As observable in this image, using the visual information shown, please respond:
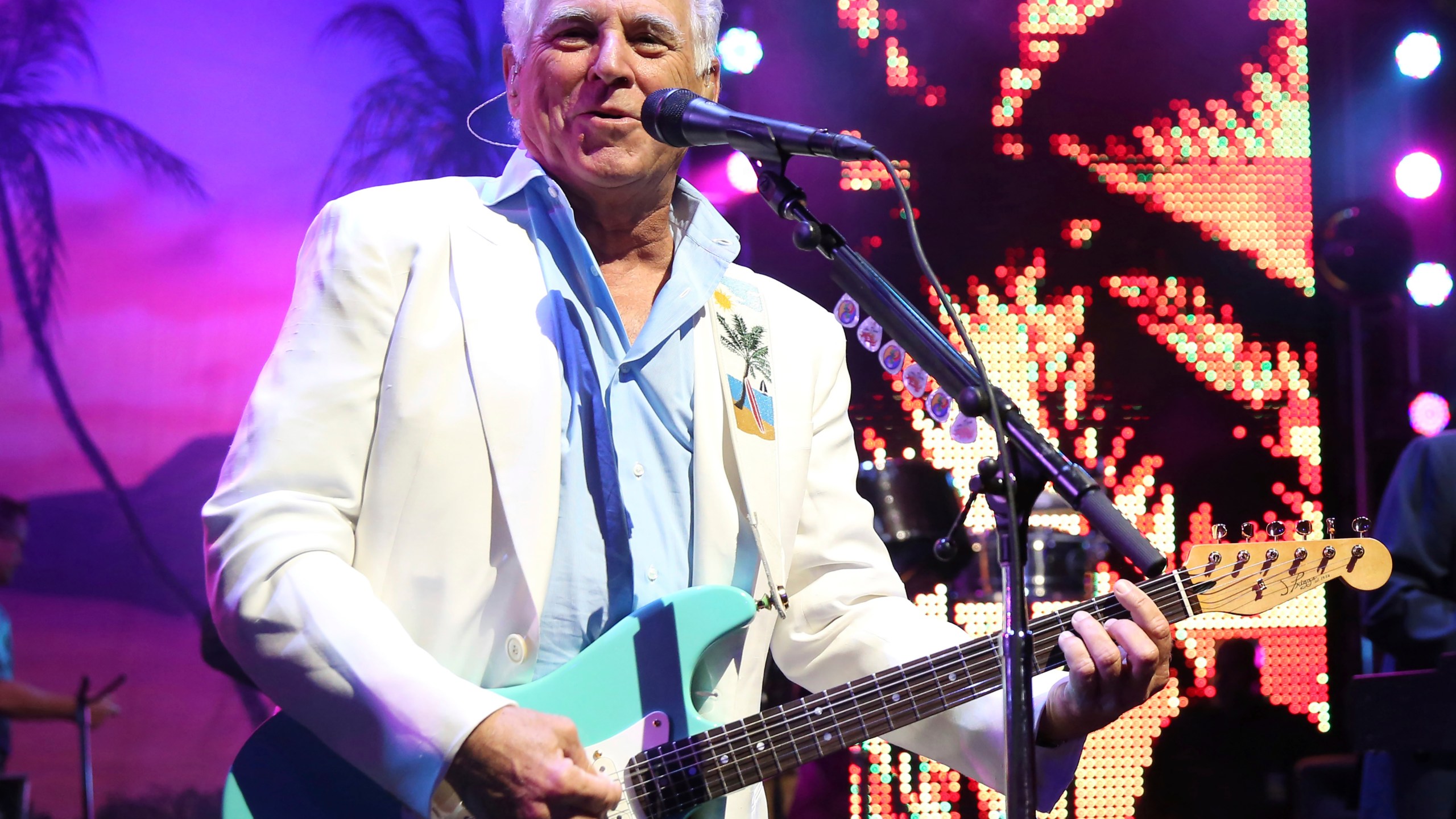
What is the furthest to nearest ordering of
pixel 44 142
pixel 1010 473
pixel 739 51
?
pixel 44 142
pixel 739 51
pixel 1010 473

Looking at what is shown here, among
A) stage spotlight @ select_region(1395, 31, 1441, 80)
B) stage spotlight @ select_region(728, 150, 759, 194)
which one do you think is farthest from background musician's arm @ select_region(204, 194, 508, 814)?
stage spotlight @ select_region(1395, 31, 1441, 80)

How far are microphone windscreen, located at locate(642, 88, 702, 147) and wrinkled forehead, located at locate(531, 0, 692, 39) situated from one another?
44 cm

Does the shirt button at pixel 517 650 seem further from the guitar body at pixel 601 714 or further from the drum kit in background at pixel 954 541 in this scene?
the drum kit in background at pixel 954 541

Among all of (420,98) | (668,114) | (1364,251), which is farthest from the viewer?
(420,98)

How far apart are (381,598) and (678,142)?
791mm

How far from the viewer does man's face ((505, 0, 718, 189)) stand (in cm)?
196

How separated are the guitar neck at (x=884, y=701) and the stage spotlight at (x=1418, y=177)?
2611 millimetres

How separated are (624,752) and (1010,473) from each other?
0.73 m

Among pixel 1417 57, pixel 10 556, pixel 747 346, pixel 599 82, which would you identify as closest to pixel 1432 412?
pixel 1417 57

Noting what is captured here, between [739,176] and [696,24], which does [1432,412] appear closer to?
[739,176]

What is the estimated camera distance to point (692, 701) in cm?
183

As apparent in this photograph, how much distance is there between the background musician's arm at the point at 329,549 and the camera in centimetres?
150

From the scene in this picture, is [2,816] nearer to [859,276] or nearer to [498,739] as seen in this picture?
[498,739]

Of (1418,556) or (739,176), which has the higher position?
(739,176)
